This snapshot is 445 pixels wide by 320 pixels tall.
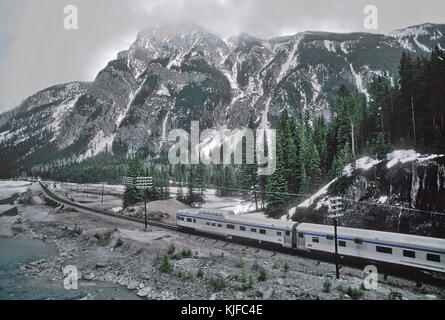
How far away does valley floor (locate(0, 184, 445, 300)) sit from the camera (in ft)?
60.7

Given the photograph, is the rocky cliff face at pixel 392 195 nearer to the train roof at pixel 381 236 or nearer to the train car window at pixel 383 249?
the train roof at pixel 381 236

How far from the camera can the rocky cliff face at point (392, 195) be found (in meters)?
28.6

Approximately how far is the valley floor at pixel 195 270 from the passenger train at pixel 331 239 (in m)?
1.29

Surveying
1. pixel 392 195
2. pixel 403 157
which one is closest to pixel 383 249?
pixel 392 195

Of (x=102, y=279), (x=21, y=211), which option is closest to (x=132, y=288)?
(x=102, y=279)

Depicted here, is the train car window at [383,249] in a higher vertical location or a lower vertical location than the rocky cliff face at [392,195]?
lower

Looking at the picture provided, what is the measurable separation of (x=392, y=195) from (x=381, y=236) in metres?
13.8

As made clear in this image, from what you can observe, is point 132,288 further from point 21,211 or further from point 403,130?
point 21,211

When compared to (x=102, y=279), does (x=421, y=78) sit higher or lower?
higher

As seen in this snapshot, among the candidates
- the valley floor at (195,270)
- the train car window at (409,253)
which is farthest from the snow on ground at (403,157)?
the valley floor at (195,270)

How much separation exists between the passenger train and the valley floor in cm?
129

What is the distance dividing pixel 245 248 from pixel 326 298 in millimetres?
11876
